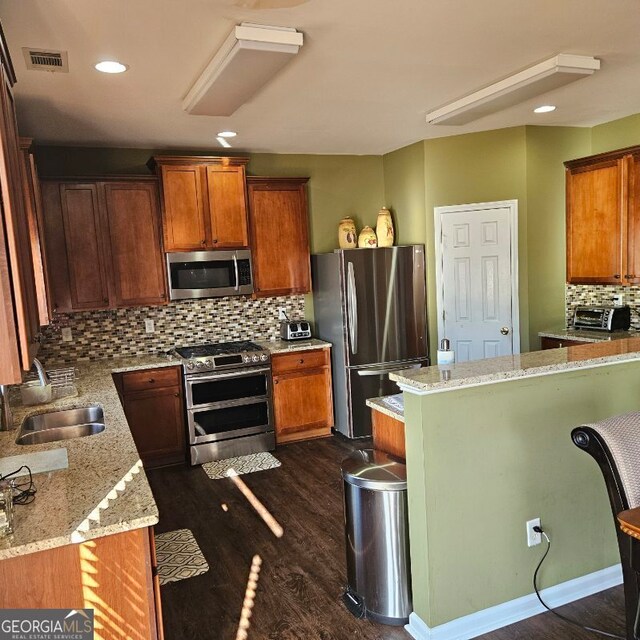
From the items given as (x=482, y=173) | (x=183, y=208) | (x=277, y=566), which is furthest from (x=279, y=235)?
(x=277, y=566)

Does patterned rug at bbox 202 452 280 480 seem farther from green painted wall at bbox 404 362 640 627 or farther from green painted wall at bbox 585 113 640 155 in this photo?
green painted wall at bbox 585 113 640 155

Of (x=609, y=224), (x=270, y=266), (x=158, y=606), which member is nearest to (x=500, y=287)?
(x=609, y=224)

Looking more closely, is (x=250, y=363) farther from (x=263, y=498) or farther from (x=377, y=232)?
(x=377, y=232)

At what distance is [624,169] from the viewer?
14.2 feet

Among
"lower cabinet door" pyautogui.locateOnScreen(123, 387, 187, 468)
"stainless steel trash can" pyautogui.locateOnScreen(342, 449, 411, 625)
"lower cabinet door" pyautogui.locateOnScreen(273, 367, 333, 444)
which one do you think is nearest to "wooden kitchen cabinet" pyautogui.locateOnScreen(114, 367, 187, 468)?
"lower cabinet door" pyautogui.locateOnScreen(123, 387, 187, 468)

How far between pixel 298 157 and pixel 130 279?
1997 mm

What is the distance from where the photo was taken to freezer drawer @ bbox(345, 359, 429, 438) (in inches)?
196

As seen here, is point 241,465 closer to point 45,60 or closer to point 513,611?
point 513,611

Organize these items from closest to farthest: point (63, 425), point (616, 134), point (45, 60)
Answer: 1. point (45, 60)
2. point (63, 425)
3. point (616, 134)

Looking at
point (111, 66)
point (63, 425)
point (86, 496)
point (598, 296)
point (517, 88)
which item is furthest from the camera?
point (598, 296)

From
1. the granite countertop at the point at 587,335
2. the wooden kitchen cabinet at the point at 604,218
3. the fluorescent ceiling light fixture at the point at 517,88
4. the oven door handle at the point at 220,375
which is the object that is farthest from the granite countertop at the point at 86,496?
the wooden kitchen cabinet at the point at 604,218

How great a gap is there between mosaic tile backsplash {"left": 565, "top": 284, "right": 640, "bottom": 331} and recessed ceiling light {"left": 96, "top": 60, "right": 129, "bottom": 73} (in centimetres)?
401

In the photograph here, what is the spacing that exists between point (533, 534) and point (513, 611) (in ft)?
1.12

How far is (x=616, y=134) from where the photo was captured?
15.7ft
